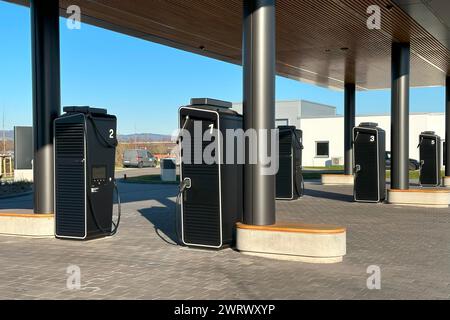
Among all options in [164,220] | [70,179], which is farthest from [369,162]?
[70,179]

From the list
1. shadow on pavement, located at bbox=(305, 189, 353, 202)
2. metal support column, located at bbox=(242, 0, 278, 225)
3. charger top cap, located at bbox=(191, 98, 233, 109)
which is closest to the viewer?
metal support column, located at bbox=(242, 0, 278, 225)

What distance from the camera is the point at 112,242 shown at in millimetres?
9031

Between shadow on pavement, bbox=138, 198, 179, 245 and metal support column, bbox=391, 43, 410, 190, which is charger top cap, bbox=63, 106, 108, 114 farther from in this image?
metal support column, bbox=391, 43, 410, 190

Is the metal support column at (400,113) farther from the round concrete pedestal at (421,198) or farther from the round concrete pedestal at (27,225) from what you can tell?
the round concrete pedestal at (27,225)

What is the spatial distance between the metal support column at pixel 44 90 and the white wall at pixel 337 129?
35.0 metres

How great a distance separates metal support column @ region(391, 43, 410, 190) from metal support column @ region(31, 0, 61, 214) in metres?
9.61

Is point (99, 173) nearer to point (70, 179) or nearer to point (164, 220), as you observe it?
point (70, 179)

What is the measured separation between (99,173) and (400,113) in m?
9.32

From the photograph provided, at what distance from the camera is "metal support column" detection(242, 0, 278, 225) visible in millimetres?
7816

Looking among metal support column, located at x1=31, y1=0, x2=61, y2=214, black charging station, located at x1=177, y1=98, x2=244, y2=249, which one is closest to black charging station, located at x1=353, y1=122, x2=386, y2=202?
black charging station, located at x1=177, y1=98, x2=244, y2=249

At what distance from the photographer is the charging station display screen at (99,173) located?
8.99 metres

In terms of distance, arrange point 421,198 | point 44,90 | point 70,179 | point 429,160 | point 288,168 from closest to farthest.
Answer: point 70,179 → point 44,90 → point 421,198 → point 288,168 → point 429,160

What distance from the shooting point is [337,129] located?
43.9 meters
